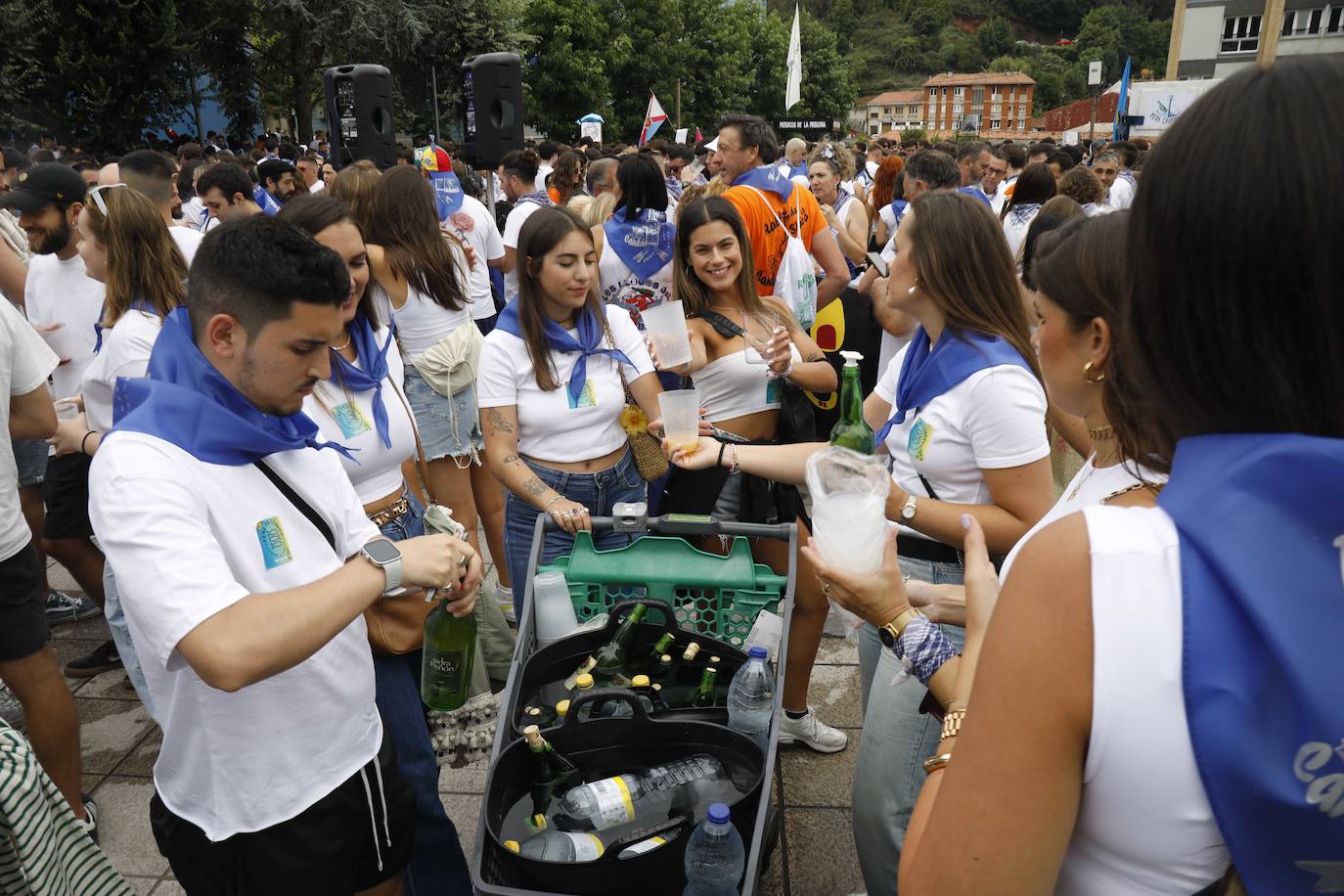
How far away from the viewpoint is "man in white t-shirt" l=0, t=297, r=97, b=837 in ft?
9.29

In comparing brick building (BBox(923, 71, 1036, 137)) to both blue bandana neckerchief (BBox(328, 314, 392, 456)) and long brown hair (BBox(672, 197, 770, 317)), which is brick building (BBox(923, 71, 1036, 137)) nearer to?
long brown hair (BBox(672, 197, 770, 317))

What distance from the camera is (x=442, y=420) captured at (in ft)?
14.5

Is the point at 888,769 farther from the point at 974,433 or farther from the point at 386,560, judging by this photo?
the point at 386,560

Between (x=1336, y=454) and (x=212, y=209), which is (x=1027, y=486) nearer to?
(x=1336, y=454)

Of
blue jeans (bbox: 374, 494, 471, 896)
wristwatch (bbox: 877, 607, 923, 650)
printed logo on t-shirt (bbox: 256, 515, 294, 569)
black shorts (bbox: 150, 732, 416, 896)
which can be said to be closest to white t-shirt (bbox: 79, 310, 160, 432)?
blue jeans (bbox: 374, 494, 471, 896)

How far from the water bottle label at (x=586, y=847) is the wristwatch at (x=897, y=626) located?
724 mm

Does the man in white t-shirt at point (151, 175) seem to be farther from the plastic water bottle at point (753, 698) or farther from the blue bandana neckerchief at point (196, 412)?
the plastic water bottle at point (753, 698)

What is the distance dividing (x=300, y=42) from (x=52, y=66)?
7.64m

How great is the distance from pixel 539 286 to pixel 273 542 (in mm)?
1817

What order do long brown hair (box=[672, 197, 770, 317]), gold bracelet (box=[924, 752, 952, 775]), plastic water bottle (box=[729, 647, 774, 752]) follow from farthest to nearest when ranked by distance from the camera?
long brown hair (box=[672, 197, 770, 317]) < plastic water bottle (box=[729, 647, 774, 752]) < gold bracelet (box=[924, 752, 952, 775])

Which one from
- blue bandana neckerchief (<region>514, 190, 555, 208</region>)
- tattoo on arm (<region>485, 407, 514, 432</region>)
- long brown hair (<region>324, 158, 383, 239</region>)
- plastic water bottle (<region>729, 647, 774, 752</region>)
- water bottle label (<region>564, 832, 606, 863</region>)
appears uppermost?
long brown hair (<region>324, 158, 383, 239</region>)

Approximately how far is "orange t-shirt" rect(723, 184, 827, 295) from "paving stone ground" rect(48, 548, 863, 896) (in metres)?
2.37

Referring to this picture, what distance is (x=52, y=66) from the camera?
→ 2197cm

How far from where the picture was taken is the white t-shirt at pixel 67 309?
415 centimetres
